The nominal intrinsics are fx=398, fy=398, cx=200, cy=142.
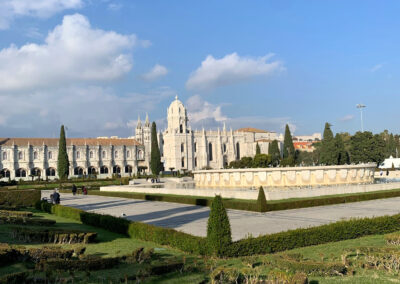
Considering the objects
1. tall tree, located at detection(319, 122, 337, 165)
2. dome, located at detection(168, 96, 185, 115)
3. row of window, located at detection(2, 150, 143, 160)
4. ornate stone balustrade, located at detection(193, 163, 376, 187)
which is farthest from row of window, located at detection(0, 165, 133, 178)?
ornate stone balustrade, located at detection(193, 163, 376, 187)

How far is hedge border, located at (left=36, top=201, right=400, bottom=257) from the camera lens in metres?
8.35

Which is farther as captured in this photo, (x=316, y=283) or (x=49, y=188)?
(x=49, y=188)

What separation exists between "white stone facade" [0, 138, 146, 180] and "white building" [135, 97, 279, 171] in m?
4.72

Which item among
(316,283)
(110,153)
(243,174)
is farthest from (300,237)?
(110,153)

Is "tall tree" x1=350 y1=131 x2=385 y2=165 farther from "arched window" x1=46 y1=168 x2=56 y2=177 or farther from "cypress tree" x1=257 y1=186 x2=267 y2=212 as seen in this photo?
"arched window" x1=46 y1=168 x2=56 y2=177

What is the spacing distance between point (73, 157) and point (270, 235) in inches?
2444

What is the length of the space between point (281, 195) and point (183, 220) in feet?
20.4

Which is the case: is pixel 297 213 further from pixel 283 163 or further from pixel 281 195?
pixel 283 163

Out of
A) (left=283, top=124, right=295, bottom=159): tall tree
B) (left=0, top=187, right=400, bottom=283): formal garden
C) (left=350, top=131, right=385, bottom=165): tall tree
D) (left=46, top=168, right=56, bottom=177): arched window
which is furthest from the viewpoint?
(left=46, top=168, right=56, bottom=177): arched window

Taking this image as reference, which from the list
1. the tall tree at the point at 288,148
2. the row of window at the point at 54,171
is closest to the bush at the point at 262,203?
the tall tree at the point at 288,148

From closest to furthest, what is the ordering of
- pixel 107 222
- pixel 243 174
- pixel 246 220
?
pixel 107 222 < pixel 246 220 < pixel 243 174

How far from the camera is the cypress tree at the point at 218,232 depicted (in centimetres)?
798

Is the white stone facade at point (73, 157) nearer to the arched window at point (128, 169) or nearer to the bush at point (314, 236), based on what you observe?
the arched window at point (128, 169)

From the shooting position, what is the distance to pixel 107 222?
1213cm
